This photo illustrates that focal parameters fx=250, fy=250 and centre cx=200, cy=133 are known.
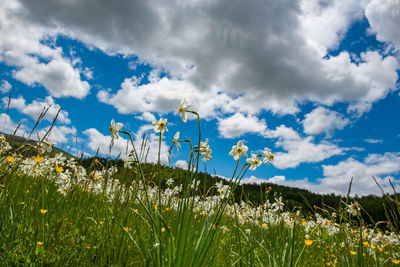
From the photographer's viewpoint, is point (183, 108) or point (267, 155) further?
point (267, 155)

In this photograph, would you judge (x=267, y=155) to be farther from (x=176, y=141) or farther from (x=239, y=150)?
(x=176, y=141)

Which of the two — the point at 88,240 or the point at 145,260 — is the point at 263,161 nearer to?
the point at 145,260

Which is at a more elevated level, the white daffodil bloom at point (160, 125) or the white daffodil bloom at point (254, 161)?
the white daffodil bloom at point (160, 125)

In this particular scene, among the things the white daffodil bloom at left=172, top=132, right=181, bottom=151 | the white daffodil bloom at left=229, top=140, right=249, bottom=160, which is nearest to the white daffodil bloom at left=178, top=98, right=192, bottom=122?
the white daffodil bloom at left=172, top=132, right=181, bottom=151

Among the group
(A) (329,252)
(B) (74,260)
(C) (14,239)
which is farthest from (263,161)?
(A) (329,252)

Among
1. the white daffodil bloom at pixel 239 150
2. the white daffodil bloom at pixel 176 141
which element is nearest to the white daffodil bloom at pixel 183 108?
the white daffodil bloom at pixel 176 141

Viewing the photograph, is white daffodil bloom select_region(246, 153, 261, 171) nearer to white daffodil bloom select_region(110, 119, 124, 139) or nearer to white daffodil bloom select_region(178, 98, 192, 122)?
white daffodil bloom select_region(178, 98, 192, 122)

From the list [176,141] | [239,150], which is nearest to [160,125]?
[176,141]

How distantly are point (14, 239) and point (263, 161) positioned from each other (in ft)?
7.91

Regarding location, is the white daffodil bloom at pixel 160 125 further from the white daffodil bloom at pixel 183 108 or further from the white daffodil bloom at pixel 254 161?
the white daffodil bloom at pixel 254 161

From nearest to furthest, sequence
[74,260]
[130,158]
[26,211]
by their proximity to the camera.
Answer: [74,260] < [130,158] < [26,211]

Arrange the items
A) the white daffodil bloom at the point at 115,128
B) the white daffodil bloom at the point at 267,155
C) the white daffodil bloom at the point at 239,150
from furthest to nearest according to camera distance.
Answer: the white daffodil bloom at the point at 267,155
the white daffodil bloom at the point at 239,150
the white daffodil bloom at the point at 115,128

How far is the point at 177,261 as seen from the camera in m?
1.91

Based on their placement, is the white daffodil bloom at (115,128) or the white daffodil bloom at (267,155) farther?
the white daffodil bloom at (267,155)
